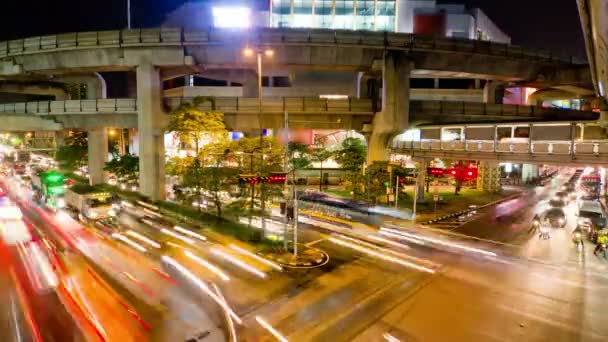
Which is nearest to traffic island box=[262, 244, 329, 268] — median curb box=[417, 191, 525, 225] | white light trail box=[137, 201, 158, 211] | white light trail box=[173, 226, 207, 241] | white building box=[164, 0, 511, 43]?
white light trail box=[173, 226, 207, 241]

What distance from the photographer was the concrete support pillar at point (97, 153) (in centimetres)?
4031

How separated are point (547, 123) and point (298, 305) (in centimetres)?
2316

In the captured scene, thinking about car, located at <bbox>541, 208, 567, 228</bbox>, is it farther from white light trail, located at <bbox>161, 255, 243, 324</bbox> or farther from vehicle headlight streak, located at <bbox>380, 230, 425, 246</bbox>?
white light trail, located at <bbox>161, 255, 243, 324</bbox>

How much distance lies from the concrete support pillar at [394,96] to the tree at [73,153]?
134ft

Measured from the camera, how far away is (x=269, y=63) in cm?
3002

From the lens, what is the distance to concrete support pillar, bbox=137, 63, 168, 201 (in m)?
29.9

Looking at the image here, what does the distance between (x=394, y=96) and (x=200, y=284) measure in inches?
870

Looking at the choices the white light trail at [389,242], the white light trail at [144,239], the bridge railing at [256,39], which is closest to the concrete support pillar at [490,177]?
the bridge railing at [256,39]

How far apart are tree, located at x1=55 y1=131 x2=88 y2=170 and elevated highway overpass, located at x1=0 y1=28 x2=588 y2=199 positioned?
14.8 meters

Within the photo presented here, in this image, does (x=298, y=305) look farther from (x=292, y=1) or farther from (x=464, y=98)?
(x=292, y=1)

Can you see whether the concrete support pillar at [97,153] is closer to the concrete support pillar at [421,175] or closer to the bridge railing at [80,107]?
the bridge railing at [80,107]

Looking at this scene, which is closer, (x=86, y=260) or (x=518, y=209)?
(x=86, y=260)

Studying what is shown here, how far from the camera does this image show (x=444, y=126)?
33719mm

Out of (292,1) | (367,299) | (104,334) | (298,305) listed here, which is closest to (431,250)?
(367,299)
